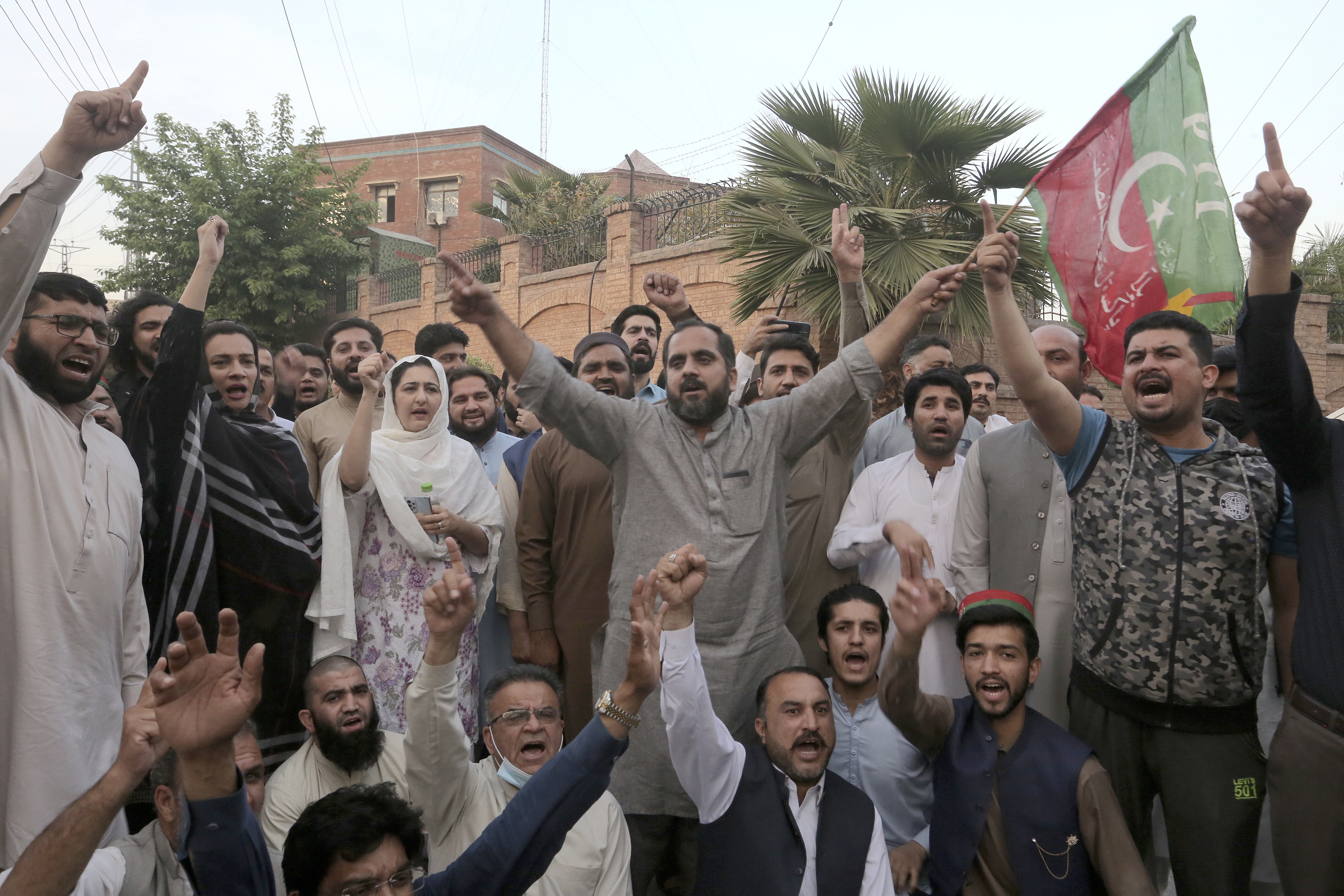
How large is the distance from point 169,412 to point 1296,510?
11.5 feet

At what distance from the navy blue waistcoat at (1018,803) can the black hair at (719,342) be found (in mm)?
1387

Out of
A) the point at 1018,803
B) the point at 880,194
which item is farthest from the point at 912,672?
the point at 880,194

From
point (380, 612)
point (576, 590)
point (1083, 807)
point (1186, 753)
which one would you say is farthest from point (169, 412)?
point (1186, 753)

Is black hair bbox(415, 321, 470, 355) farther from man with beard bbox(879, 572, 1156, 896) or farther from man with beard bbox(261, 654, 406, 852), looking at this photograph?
man with beard bbox(879, 572, 1156, 896)

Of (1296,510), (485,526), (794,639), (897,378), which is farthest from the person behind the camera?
(897,378)

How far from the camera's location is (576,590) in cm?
393

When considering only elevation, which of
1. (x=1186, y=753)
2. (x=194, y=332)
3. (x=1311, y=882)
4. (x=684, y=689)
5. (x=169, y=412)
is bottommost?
(x=1311, y=882)

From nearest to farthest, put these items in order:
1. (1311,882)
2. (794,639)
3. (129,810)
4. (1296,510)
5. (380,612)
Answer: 1. (1311,882)
2. (1296,510)
3. (129,810)
4. (794,639)
5. (380,612)

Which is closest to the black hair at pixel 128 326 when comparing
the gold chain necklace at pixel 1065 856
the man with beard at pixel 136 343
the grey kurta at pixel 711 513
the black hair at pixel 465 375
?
the man with beard at pixel 136 343

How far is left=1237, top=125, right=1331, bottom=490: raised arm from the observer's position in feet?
8.29

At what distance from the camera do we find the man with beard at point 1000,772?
2.92 metres

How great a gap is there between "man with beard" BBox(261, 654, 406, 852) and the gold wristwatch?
44.1 inches

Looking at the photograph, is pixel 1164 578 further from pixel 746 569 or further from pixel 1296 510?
pixel 746 569

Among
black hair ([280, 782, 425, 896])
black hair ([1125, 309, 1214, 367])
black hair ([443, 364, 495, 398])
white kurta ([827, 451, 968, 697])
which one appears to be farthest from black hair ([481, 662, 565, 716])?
black hair ([1125, 309, 1214, 367])
